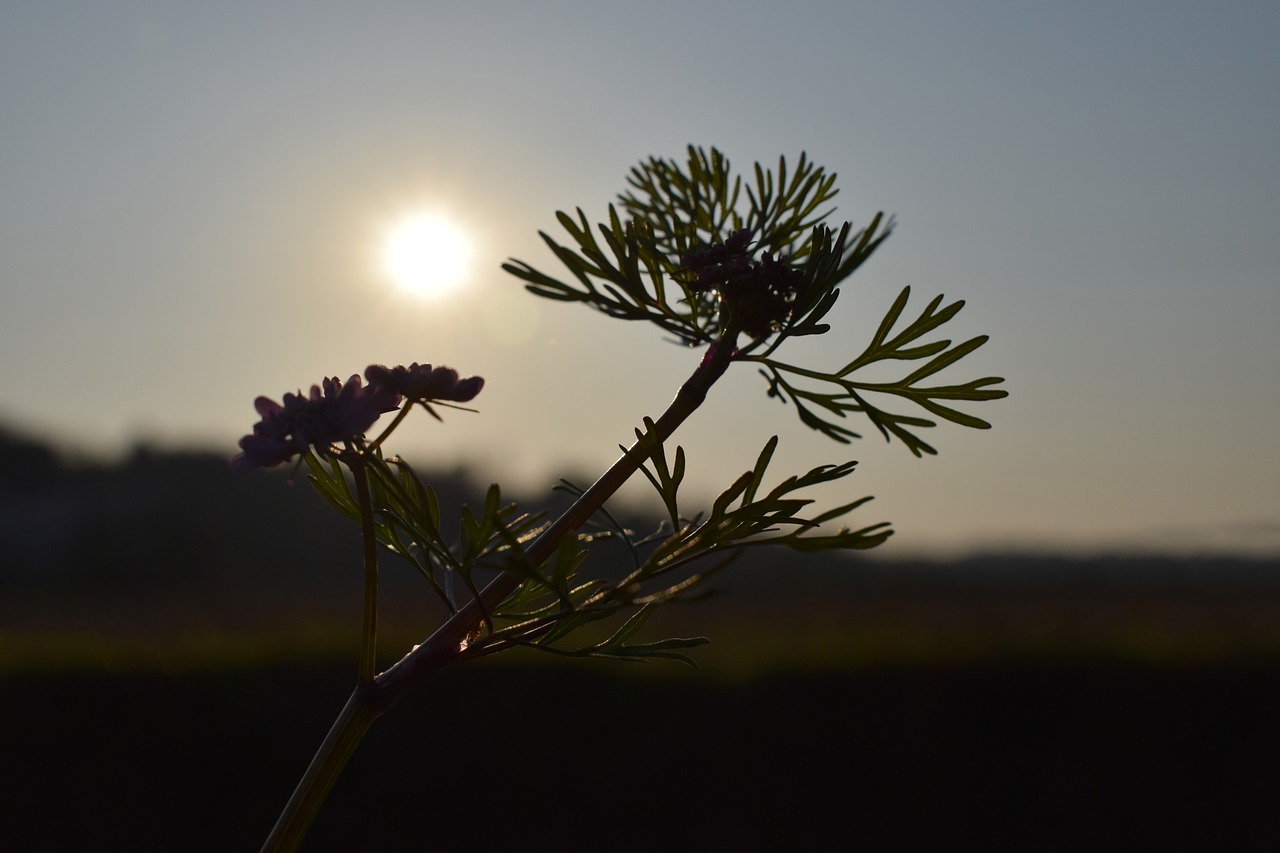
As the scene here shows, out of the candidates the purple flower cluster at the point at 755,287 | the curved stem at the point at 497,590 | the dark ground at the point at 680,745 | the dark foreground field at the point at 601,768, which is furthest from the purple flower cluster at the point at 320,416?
the dark foreground field at the point at 601,768

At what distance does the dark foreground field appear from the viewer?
728 centimetres

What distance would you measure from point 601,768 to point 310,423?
23.9ft

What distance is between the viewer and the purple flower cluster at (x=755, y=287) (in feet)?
2.56

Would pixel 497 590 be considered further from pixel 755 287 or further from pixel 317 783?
pixel 755 287

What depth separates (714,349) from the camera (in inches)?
31.1

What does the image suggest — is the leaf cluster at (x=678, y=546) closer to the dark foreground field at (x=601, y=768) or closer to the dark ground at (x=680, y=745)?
the dark ground at (x=680, y=745)

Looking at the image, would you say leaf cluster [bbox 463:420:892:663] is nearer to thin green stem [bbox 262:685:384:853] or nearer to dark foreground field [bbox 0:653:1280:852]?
thin green stem [bbox 262:685:384:853]

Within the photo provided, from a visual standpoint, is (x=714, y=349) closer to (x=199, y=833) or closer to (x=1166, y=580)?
→ (x=199, y=833)

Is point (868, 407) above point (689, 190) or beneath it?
beneath

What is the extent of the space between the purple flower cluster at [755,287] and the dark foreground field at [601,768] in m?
6.99

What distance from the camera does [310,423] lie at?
64 cm

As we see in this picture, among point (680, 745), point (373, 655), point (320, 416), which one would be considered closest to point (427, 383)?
point (320, 416)

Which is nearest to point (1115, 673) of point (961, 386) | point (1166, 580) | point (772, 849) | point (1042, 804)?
point (1042, 804)

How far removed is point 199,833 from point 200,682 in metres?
1.11
